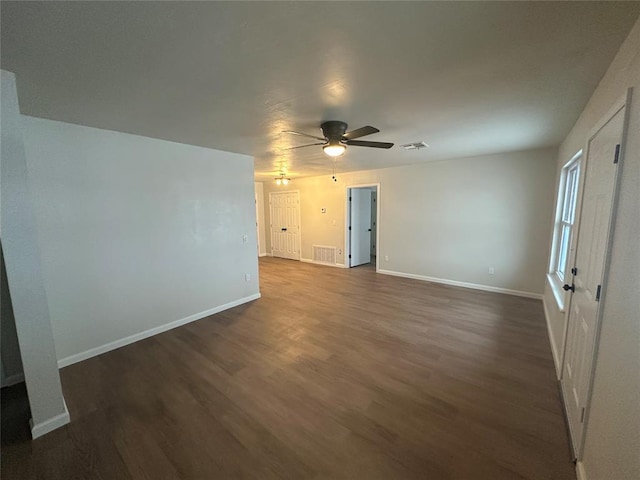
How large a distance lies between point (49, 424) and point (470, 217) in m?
5.91

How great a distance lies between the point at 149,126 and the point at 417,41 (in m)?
2.66

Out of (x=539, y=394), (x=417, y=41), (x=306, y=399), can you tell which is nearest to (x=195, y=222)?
(x=306, y=399)

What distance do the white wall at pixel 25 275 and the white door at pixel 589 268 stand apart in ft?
11.4

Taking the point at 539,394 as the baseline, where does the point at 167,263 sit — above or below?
above

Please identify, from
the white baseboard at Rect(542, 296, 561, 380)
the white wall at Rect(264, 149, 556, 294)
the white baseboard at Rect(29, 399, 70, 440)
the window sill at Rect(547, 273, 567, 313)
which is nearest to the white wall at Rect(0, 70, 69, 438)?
the white baseboard at Rect(29, 399, 70, 440)

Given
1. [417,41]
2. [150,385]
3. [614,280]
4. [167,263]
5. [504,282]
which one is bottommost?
[150,385]

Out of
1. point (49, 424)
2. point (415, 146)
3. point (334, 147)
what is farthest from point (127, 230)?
point (415, 146)

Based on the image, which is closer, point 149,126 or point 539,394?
point 539,394

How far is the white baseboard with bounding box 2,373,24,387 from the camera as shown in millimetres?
2383

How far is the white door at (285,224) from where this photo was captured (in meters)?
7.53

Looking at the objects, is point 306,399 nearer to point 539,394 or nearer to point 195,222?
point 539,394

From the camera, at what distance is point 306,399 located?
2.12 metres

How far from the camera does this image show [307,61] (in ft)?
4.98

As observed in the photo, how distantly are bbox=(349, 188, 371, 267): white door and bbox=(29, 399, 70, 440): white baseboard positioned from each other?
5.65m
